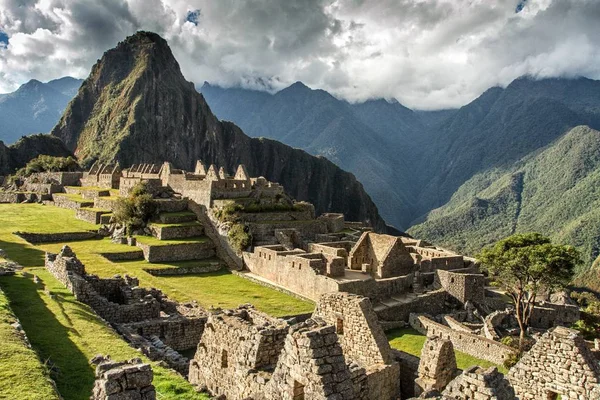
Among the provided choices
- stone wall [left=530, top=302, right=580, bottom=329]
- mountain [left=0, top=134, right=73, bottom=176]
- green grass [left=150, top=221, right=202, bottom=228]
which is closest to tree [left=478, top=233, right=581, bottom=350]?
stone wall [left=530, top=302, right=580, bottom=329]

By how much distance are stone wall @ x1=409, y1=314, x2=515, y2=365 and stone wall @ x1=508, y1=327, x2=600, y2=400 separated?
1181 centimetres

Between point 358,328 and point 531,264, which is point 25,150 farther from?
point 358,328

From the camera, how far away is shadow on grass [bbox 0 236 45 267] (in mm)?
18547

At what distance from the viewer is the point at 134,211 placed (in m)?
33.5

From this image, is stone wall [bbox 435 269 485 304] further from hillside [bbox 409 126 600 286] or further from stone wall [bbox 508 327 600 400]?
hillside [bbox 409 126 600 286]

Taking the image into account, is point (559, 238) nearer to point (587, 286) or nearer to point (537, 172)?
point (587, 286)

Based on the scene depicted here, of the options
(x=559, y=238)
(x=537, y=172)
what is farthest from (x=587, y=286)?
(x=537, y=172)

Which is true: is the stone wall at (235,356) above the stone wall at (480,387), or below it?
below

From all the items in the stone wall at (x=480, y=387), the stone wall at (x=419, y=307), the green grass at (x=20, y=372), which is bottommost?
the stone wall at (x=419, y=307)

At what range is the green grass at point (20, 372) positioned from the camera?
262 inches

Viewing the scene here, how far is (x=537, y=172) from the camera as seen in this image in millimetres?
140250

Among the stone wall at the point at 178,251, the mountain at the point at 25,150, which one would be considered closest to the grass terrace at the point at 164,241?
the stone wall at the point at 178,251

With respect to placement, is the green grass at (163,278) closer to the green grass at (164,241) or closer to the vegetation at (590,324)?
the green grass at (164,241)

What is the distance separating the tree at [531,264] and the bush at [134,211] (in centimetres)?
2306
